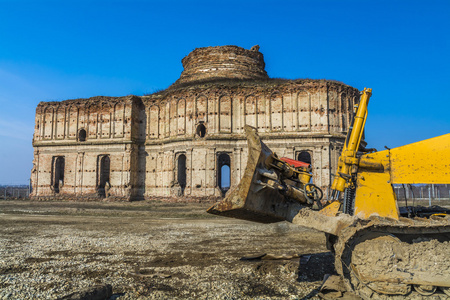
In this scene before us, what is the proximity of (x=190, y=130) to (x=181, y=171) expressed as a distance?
11.5ft

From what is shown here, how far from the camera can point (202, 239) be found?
38.0 feet

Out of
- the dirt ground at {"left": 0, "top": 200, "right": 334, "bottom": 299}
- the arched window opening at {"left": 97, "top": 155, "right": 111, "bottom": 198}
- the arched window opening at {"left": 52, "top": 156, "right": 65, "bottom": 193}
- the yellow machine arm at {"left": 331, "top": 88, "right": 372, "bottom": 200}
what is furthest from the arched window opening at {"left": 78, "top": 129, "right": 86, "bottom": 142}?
the yellow machine arm at {"left": 331, "top": 88, "right": 372, "bottom": 200}

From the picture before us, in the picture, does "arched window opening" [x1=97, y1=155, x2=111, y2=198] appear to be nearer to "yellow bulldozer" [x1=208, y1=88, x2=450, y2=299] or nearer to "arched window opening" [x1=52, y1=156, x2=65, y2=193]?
"arched window opening" [x1=52, y1=156, x2=65, y2=193]

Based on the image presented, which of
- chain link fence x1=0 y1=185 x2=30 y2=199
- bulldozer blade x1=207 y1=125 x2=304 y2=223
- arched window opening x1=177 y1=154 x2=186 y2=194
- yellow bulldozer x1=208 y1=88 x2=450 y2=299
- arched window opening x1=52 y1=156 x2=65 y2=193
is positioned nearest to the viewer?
yellow bulldozer x1=208 y1=88 x2=450 y2=299

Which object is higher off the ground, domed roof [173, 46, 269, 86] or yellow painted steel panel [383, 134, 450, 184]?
domed roof [173, 46, 269, 86]

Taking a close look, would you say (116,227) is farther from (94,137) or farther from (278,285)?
(94,137)

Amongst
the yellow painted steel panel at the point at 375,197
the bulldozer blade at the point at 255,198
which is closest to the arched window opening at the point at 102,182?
the bulldozer blade at the point at 255,198

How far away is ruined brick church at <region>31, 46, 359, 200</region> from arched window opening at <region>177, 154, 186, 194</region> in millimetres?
100

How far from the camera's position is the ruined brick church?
25594 millimetres

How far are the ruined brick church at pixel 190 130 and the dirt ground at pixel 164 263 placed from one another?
482 inches

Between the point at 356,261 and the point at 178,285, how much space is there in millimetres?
3187

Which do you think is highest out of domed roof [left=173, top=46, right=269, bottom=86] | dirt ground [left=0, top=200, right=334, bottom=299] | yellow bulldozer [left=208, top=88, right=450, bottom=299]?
domed roof [left=173, top=46, right=269, bottom=86]

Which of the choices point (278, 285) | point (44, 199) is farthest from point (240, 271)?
point (44, 199)

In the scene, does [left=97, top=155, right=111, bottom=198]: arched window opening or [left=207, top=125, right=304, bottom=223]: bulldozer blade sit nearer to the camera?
[left=207, top=125, right=304, bottom=223]: bulldozer blade
